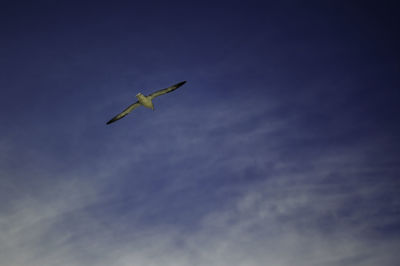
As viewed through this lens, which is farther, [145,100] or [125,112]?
[125,112]

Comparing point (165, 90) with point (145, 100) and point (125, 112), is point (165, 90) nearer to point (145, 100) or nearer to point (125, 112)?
point (145, 100)

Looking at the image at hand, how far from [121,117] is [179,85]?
517 inches

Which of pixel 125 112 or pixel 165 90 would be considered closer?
pixel 165 90

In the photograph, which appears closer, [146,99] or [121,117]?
[146,99]

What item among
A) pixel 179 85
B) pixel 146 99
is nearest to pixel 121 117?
pixel 146 99

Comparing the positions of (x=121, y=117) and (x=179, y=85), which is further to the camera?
(x=121, y=117)

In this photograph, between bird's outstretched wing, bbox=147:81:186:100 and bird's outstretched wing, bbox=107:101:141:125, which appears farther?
bird's outstretched wing, bbox=107:101:141:125

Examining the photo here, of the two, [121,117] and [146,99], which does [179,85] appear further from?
[121,117]

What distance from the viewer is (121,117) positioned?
60688 mm

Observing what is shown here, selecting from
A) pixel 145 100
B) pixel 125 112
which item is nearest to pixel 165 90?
pixel 145 100

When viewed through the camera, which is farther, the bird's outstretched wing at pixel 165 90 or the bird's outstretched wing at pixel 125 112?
the bird's outstretched wing at pixel 125 112

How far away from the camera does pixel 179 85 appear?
56.0m

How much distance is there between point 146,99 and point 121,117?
26.4 feet
